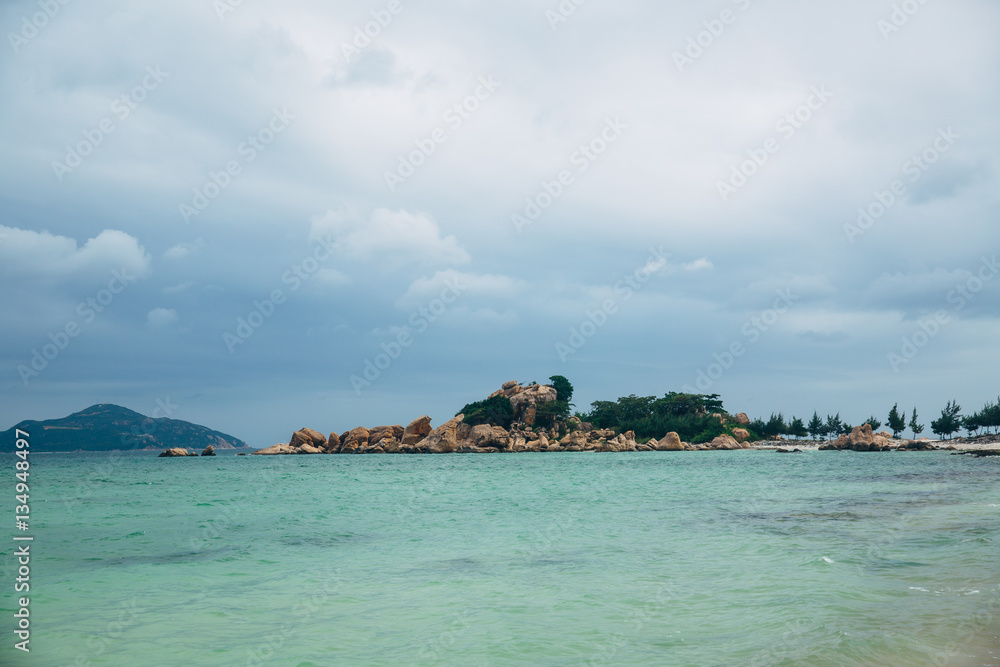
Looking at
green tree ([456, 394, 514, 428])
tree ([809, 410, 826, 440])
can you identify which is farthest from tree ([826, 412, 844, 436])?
green tree ([456, 394, 514, 428])

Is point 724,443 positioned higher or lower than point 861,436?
lower

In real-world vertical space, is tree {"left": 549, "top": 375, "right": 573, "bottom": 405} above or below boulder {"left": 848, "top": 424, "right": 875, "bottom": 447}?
above

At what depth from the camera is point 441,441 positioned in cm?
9331

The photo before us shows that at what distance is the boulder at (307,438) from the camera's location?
105 m

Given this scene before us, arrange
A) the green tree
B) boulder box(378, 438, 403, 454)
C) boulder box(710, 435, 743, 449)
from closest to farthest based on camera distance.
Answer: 1. boulder box(378, 438, 403, 454)
2. the green tree
3. boulder box(710, 435, 743, 449)

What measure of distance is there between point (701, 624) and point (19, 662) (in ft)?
25.4

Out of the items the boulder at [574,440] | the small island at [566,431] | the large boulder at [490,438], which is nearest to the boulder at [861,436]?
the small island at [566,431]

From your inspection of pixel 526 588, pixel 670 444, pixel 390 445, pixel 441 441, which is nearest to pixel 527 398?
pixel 441 441

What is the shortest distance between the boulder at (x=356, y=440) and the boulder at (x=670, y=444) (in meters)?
47.8

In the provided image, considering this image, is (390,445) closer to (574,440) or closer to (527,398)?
(527,398)

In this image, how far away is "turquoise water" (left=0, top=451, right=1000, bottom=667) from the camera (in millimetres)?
6801

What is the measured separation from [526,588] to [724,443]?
10335 centimetres

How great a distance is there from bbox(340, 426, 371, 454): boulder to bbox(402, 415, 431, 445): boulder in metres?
7.77

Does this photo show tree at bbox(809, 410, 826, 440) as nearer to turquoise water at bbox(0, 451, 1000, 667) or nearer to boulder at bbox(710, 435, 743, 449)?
boulder at bbox(710, 435, 743, 449)
